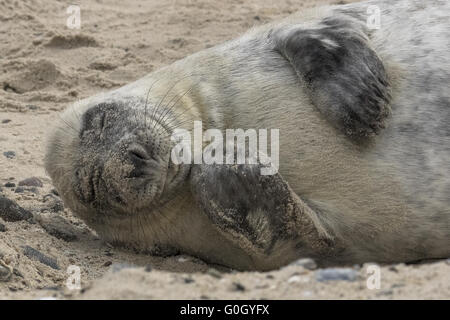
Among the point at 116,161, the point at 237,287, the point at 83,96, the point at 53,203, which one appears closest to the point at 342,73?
the point at 116,161

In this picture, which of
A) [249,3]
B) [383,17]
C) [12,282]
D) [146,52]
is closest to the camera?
[12,282]

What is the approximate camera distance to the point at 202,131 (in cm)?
483

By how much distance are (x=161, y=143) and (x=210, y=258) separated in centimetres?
70

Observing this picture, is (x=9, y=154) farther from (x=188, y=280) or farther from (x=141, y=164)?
(x=188, y=280)

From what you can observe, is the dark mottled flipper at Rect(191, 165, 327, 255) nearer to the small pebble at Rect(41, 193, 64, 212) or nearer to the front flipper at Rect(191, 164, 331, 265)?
the front flipper at Rect(191, 164, 331, 265)

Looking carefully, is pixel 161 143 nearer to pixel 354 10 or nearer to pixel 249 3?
pixel 354 10

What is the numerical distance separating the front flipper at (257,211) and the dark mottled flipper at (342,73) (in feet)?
1.92

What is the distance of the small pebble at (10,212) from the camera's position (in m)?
5.10

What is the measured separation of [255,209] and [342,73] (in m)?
0.98

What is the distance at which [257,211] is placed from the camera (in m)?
4.34

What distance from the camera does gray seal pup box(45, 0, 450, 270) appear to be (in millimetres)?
4406

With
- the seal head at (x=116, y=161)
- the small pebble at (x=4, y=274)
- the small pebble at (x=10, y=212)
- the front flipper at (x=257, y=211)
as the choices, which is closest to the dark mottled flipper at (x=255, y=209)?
the front flipper at (x=257, y=211)

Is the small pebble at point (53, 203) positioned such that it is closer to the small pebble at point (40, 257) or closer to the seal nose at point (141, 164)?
the small pebble at point (40, 257)
